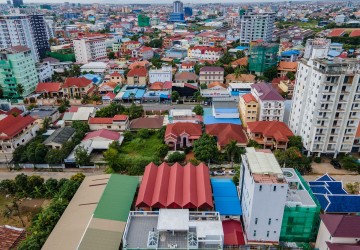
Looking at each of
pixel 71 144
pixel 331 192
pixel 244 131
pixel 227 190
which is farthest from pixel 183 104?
pixel 331 192

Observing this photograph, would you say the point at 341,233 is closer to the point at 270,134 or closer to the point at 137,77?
the point at 270,134

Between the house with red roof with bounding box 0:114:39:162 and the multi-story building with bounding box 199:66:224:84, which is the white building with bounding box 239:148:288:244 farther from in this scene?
the multi-story building with bounding box 199:66:224:84

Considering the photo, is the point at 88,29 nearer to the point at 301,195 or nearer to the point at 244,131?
the point at 244,131

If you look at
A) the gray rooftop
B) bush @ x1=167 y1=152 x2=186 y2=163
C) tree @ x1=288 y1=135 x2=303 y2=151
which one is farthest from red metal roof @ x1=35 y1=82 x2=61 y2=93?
tree @ x1=288 y1=135 x2=303 y2=151

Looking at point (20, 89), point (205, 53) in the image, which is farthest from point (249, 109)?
point (205, 53)

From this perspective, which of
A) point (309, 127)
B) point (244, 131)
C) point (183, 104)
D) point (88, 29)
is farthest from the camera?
point (88, 29)

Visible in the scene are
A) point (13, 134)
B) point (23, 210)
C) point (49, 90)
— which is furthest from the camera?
point (49, 90)
